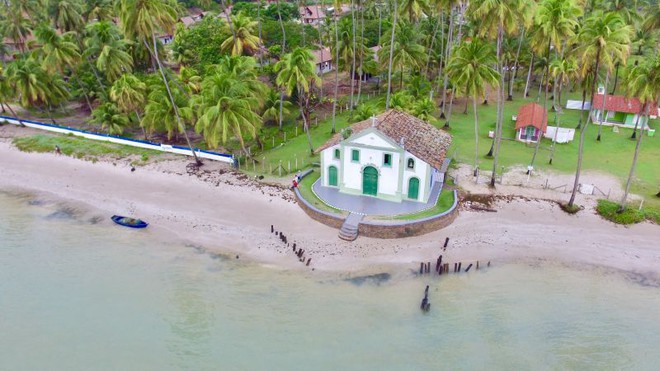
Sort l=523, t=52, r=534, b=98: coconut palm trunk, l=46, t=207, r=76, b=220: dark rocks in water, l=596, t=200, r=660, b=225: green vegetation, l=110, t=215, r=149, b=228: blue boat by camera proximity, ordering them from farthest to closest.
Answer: l=523, t=52, r=534, b=98: coconut palm trunk, l=46, t=207, r=76, b=220: dark rocks in water, l=110, t=215, r=149, b=228: blue boat, l=596, t=200, r=660, b=225: green vegetation

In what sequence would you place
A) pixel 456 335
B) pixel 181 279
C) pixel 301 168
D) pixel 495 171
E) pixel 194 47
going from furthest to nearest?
pixel 194 47 < pixel 301 168 < pixel 495 171 < pixel 181 279 < pixel 456 335

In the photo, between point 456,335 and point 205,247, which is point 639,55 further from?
point 205,247

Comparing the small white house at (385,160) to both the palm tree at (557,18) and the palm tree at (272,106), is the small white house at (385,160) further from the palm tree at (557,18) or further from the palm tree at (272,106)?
the palm tree at (272,106)

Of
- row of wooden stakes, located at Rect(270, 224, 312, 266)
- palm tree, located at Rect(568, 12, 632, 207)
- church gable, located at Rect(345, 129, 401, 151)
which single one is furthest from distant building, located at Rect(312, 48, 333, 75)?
palm tree, located at Rect(568, 12, 632, 207)

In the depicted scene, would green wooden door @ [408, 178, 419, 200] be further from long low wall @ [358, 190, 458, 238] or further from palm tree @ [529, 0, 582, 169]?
palm tree @ [529, 0, 582, 169]

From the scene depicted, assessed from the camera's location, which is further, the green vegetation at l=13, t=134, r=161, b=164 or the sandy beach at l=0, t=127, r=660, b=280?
the green vegetation at l=13, t=134, r=161, b=164

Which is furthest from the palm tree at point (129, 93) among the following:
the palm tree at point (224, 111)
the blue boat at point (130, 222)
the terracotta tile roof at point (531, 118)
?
the terracotta tile roof at point (531, 118)

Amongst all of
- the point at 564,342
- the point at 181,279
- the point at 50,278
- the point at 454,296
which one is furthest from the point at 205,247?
the point at 564,342
